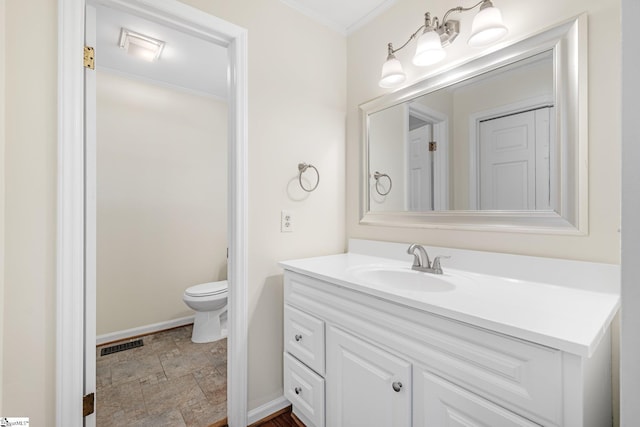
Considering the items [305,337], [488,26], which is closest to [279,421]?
[305,337]

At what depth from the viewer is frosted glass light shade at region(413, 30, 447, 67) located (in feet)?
4.38

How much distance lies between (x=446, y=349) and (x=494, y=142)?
3.07 feet

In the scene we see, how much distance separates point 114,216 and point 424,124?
2.54 m

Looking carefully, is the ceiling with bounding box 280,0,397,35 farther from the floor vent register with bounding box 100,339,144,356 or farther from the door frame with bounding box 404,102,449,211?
the floor vent register with bounding box 100,339,144,356

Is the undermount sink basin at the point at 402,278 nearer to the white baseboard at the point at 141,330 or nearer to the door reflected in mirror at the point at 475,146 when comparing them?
the door reflected in mirror at the point at 475,146

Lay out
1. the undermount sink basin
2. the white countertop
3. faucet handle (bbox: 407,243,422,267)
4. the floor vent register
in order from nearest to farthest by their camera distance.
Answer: the white countertop < the undermount sink basin < faucet handle (bbox: 407,243,422,267) < the floor vent register

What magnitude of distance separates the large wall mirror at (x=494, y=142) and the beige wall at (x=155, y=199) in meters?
1.93

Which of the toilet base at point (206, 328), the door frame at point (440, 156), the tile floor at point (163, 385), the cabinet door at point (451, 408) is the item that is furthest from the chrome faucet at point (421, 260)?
the toilet base at point (206, 328)

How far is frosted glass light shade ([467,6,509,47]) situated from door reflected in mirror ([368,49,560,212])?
0.15m

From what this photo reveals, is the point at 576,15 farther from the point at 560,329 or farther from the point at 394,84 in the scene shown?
the point at 560,329

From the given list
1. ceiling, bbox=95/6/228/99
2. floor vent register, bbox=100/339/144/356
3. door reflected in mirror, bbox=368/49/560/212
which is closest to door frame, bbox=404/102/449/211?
door reflected in mirror, bbox=368/49/560/212

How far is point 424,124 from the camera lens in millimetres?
1554

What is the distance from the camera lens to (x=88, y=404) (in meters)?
1.18

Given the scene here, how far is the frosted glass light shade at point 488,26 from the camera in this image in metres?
1.14
